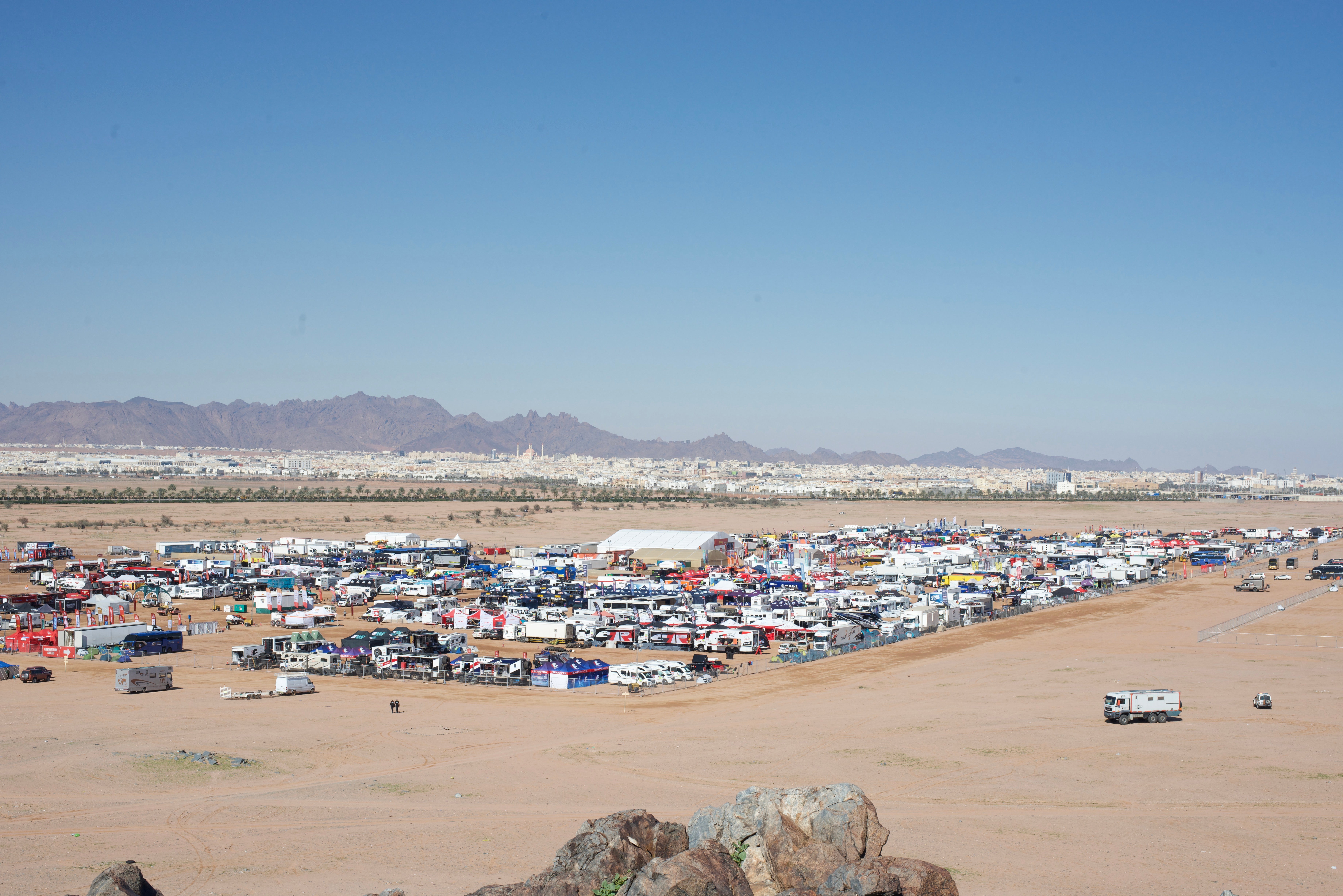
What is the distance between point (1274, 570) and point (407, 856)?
58.3 metres

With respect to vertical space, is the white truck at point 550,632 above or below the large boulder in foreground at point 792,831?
below

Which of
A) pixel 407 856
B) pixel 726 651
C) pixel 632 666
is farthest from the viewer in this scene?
pixel 726 651

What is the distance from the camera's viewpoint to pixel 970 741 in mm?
21000

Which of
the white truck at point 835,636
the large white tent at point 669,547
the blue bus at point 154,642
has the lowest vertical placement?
the blue bus at point 154,642

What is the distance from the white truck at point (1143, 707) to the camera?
22.3 meters

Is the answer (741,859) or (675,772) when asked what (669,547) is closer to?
(675,772)

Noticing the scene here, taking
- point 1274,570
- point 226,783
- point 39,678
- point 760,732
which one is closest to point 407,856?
point 226,783

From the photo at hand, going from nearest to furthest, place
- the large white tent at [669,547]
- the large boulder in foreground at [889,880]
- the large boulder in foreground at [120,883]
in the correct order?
the large boulder in foreground at [120,883] < the large boulder in foreground at [889,880] < the large white tent at [669,547]

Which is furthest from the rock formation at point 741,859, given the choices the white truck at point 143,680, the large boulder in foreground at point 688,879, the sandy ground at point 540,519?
the sandy ground at point 540,519

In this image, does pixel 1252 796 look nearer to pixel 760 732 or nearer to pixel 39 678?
pixel 760 732

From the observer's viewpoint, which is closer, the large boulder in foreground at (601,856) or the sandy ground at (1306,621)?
the large boulder in foreground at (601,856)

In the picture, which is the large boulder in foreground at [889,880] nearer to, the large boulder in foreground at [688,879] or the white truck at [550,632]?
the large boulder in foreground at [688,879]

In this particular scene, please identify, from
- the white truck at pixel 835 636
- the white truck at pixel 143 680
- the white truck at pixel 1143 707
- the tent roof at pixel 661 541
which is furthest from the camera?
the tent roof at pixel 661 541

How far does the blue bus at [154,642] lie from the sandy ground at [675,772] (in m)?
1.34
